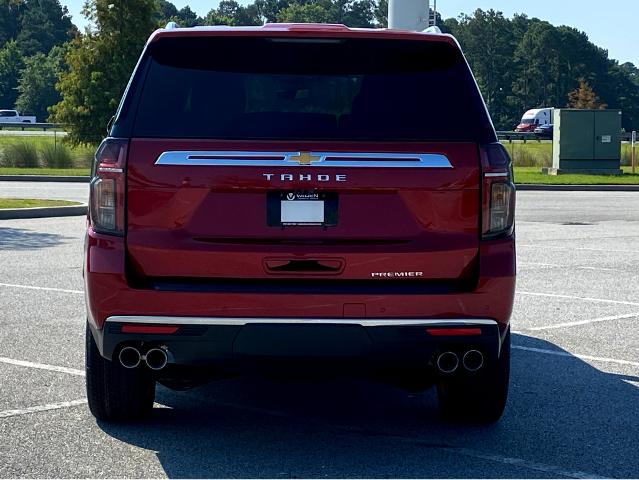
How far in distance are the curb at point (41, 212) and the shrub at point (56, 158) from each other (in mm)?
19660

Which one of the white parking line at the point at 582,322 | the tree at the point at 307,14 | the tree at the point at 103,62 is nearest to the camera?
the white parking line at the point at 582,322

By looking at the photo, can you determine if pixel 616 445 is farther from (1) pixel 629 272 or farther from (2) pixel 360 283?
(1) pixel 629 272

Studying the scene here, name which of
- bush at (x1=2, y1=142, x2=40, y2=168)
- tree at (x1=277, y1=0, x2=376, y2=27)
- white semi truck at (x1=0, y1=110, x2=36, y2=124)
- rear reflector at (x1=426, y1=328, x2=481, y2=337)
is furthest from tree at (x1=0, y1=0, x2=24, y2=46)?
rear reflector at (x1=426, y1=328, x2=481, y2=337)

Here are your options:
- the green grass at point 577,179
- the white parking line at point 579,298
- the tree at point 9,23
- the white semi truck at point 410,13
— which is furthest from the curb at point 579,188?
the tree at point 9,23

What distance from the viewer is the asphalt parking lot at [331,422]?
5711 mm

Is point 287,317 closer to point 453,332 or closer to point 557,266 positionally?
point 453,332

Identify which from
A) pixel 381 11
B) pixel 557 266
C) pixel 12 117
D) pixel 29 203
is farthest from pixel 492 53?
pixel 557 266

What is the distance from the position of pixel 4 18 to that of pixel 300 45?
628ft

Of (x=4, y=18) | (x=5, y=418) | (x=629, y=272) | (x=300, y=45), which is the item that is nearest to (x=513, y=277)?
(x=300, y=45)

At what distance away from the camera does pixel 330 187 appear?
18.4 ft

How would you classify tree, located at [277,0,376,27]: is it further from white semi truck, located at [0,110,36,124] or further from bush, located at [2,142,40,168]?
bush, located at [2,142,40,168]

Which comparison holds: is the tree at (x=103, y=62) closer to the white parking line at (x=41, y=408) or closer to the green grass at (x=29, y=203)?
the green grass at (x=29, y=203)

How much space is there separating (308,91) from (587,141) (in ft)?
117

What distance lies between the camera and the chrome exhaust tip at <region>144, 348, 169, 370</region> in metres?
5.76
